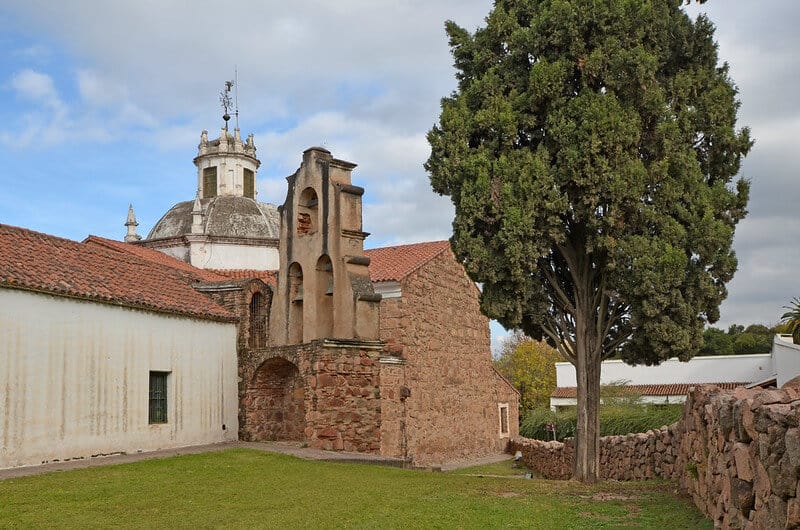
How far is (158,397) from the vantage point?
17.6 metres

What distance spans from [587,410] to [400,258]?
475 inches

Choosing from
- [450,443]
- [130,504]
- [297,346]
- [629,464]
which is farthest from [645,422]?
[130,504]

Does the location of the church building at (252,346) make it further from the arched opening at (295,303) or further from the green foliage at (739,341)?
the green foliage at (739,341)

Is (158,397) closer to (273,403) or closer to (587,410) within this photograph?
(273,403)

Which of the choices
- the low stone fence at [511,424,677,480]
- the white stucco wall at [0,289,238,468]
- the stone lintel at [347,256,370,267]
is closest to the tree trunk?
the low stone fence at [511,424,677,480]

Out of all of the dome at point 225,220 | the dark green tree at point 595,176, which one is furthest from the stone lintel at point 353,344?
the dome at point 225,220

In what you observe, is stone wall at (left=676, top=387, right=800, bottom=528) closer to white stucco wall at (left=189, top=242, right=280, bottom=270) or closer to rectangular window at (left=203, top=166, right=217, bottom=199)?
white stucco wall at (left=189, top=242, right=280, bottom=270)

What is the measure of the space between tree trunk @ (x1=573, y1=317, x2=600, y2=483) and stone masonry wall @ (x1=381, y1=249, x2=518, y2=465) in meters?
7.72

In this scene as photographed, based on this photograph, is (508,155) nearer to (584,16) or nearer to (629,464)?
(584,16)

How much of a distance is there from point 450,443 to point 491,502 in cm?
1526

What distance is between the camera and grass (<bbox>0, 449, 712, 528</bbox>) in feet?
28.9

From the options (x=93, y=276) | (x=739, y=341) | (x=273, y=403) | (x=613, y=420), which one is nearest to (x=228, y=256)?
(x=273, y=403)

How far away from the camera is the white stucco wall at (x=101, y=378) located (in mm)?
14156

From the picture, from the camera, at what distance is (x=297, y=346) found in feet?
59.6
